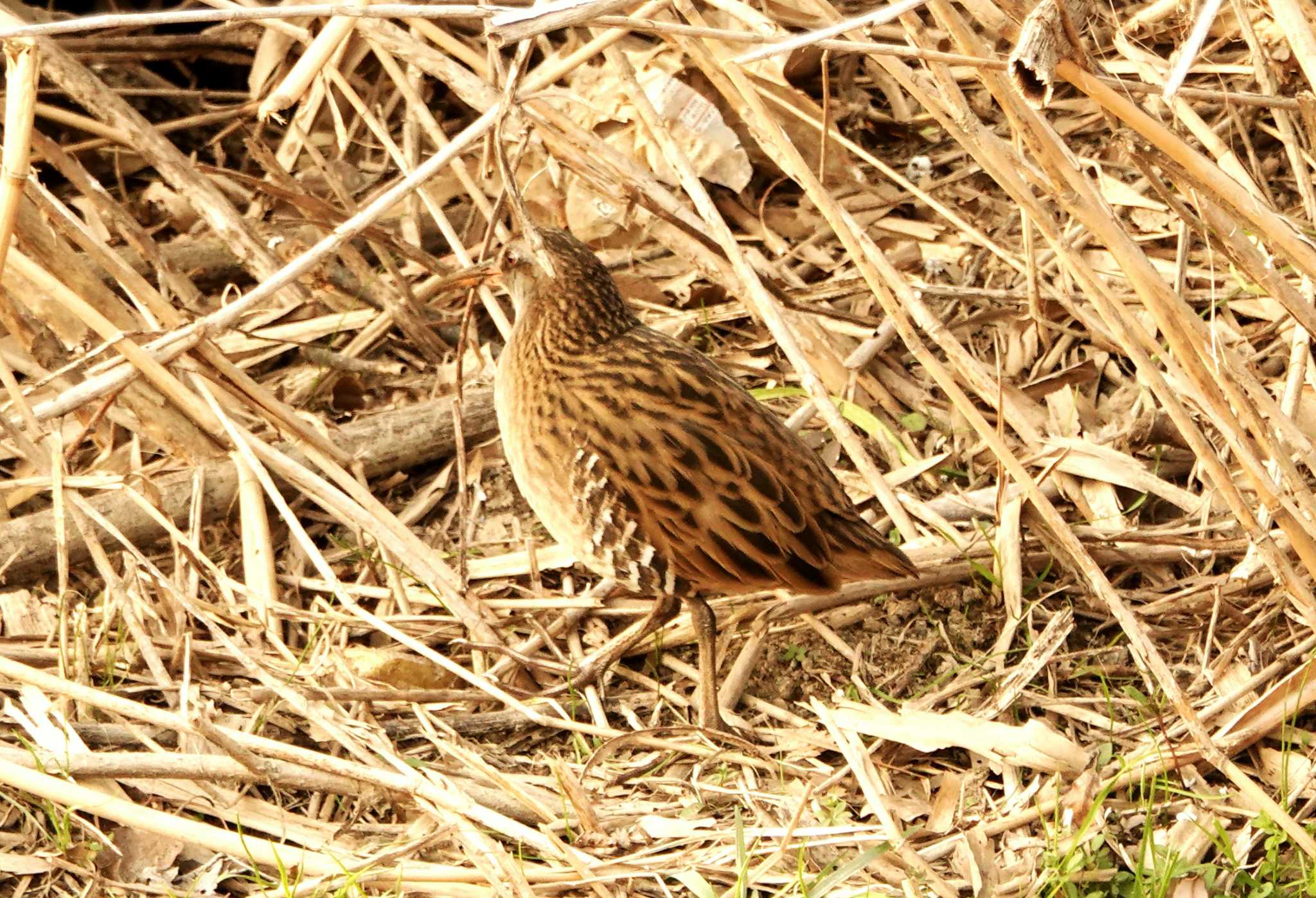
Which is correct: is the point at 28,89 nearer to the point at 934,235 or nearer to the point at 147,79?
the point at 147,79

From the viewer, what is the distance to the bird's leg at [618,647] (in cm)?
371

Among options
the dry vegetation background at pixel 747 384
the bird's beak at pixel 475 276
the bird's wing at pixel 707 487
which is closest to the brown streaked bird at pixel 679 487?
the bird's wing at pixel 707 487

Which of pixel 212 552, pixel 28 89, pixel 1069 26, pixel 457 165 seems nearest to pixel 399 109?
pixel 457 165

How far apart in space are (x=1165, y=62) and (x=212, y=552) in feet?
8.92

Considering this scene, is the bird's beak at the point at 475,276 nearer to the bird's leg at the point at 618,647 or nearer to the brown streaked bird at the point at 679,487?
the brown streaked bird at the point at 679,487

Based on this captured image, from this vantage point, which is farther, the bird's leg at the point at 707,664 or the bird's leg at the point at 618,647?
the bird's leg at the point at 618,647

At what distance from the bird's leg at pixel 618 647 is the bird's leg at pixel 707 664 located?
3.8 inches

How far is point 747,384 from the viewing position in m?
4.52

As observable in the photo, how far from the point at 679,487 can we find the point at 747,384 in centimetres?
109

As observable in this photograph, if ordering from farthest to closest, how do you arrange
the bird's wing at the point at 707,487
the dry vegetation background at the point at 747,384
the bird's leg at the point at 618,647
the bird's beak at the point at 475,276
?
the bird's beak at the point at 475,276 < the bird's leg at the point at 618,647 < the bird's wing at the point at 707,487 < the dry vegetation background at the point at 747,384

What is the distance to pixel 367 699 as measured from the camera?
3475 mm

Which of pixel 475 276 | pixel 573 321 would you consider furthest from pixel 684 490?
pixel 475 276

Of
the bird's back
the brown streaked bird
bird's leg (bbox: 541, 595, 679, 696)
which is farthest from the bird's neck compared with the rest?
bird's leg (bbox: 541, 595, 679, 696)

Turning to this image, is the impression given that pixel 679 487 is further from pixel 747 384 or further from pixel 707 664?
pixel 747 384
